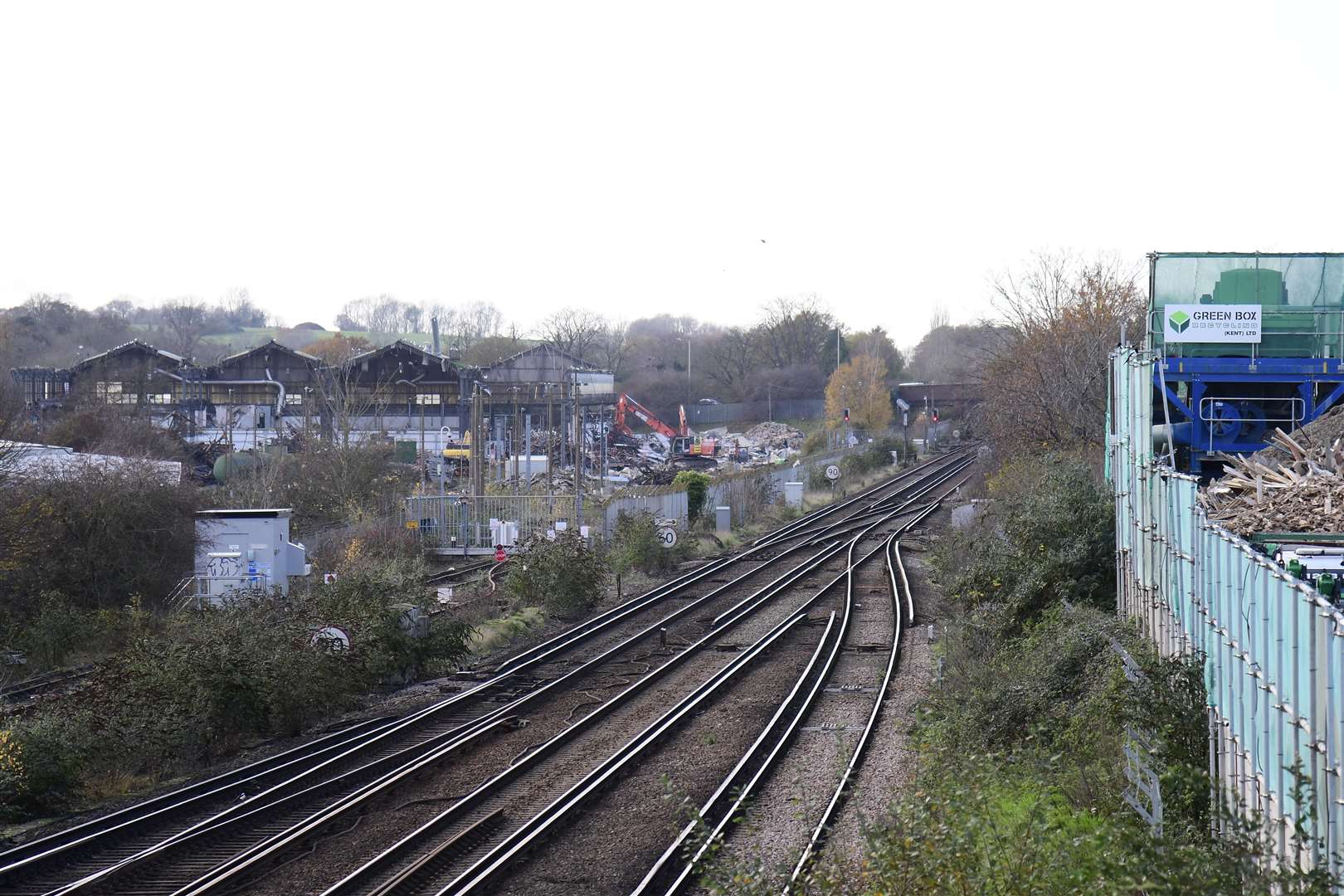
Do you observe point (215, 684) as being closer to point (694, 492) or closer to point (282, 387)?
point (694, 492)

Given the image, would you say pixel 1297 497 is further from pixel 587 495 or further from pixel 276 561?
pixel 587 495

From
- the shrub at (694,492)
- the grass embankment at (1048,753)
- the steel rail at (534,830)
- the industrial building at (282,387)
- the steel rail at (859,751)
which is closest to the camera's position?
the grass embankment at (1048,753)

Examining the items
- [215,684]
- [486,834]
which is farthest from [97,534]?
[486,834]

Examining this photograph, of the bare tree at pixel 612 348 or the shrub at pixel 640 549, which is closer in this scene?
the shrub at pixel 640 549

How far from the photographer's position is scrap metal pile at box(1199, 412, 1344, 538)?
1134 centimetres

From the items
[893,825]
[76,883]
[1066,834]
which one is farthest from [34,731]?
[1066,834]

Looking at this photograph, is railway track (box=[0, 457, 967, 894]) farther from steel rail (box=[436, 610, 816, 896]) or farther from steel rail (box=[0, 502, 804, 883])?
steel rail (box=[436, 610, 816, 896])

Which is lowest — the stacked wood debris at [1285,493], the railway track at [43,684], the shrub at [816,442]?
the railway track at [43,684]

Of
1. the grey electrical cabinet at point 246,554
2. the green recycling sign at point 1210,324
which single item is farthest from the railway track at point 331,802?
the green recycling sign at point 1210,324

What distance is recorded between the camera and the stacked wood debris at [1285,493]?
11.3 metres

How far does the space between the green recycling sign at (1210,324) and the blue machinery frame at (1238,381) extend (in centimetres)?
30

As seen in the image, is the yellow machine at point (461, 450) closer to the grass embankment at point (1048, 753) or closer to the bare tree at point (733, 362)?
the grass embankment at point (1048, 753)

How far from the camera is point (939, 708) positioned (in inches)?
554

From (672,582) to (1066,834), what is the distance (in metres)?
20.7
